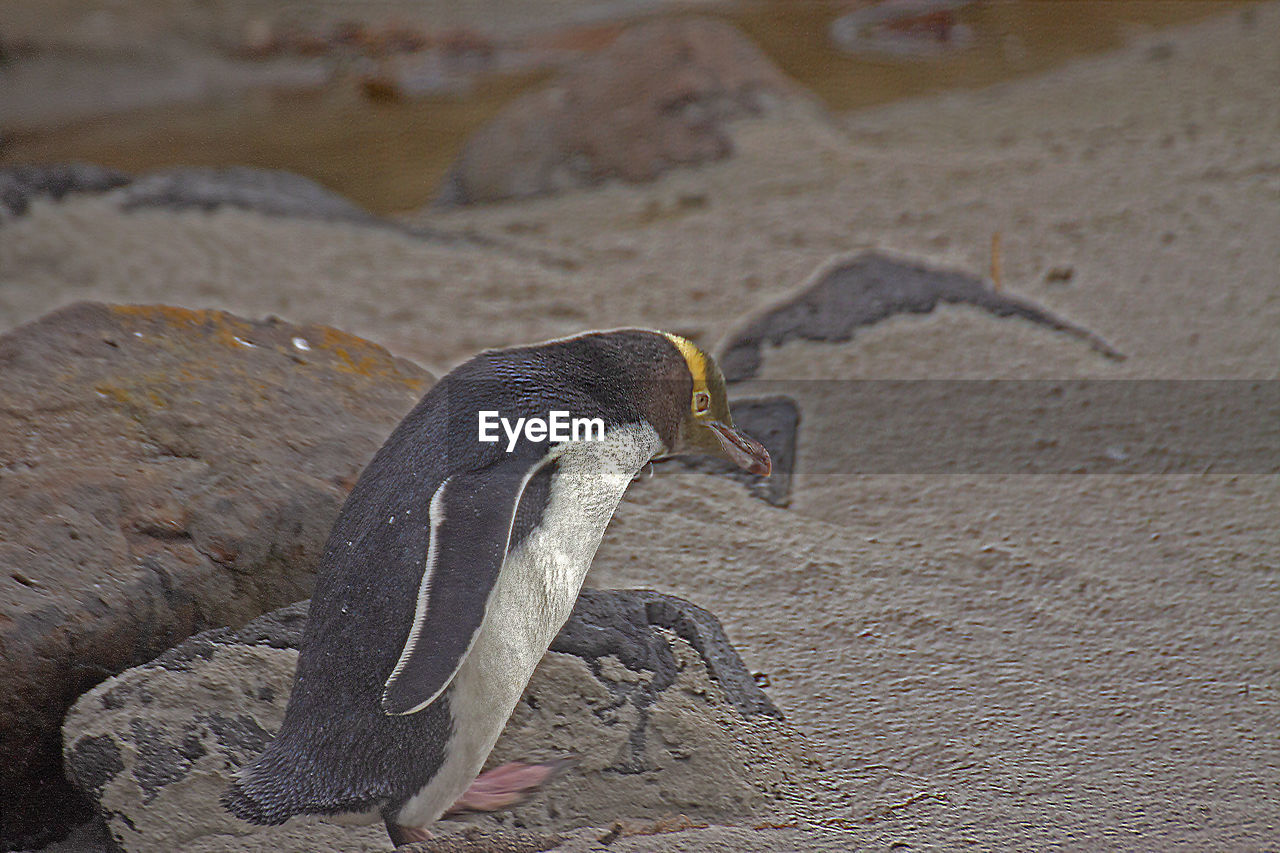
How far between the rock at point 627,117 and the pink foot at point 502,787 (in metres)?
2.96

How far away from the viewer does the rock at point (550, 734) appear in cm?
142

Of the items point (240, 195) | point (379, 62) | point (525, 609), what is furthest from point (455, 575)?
point (379, 62)

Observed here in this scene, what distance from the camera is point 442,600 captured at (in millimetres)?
1271

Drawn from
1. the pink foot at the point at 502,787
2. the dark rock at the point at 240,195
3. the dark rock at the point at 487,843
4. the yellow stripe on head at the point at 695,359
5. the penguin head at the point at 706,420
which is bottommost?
the dark rock at the point at 487,843

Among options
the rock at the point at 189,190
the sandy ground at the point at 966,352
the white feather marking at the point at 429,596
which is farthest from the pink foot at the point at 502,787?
the rock at the point at 189,190

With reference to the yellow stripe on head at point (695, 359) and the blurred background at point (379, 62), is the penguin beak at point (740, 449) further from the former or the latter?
the blurred background at point (379, 62)

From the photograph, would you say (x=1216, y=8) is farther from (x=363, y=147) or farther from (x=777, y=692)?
(x=777, y=692)

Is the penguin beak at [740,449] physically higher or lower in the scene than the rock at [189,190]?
higher

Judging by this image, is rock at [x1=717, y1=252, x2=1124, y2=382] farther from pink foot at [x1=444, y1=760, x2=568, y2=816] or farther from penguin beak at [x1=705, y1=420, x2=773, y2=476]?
pink foot at [x1=444, y1=760, x2=568, y2=816]

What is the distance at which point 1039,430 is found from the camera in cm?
236

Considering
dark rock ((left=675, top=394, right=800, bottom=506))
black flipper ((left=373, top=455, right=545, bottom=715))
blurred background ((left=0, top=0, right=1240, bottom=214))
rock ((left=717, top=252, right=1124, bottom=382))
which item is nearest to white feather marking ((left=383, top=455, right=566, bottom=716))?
black flipper ((left=373, top=455, right=545, bottom=715))

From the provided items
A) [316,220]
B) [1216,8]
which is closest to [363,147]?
[316,220]

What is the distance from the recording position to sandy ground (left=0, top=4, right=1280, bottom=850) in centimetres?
155

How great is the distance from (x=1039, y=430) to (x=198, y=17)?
5.96 m
